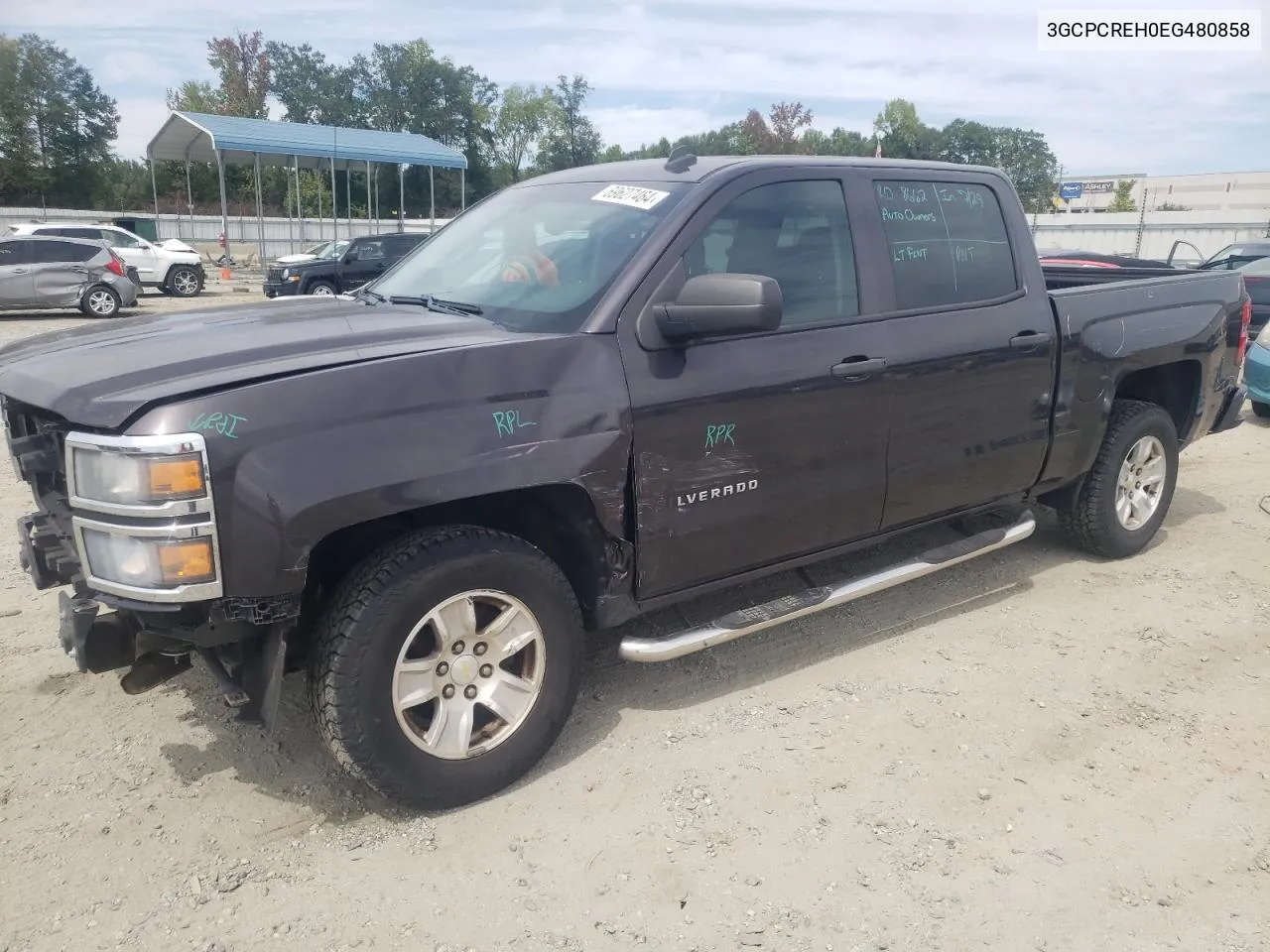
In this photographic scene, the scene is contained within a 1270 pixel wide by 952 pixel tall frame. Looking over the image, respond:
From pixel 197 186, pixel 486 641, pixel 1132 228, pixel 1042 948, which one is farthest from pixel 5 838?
pixel 197 186

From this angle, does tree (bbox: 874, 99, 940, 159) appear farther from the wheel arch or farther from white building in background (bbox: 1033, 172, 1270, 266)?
the wheel arch

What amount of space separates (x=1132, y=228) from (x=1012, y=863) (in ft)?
101

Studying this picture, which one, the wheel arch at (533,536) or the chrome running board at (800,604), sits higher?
the wheel arch at (533,536)

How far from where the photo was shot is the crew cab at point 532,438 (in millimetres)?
2549

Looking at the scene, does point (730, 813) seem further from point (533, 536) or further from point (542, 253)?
point (542, 253)

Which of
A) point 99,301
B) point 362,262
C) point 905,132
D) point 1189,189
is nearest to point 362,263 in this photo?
point 362,262

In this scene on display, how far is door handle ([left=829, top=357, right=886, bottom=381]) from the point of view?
3.60m

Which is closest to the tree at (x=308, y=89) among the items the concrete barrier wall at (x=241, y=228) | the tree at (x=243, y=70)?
the tree at (x=243, y=70)

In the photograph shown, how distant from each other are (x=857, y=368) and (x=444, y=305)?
154 cm

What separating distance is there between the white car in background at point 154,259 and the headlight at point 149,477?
21.8 meters

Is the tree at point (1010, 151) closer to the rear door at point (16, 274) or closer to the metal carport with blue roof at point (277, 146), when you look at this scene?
the metal carport with blue roof at point (277, 146)

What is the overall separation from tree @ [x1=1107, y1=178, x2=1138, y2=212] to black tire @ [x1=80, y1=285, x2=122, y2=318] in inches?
2576

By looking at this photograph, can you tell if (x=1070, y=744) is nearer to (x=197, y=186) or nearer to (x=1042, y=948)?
(x=1042, y=948)

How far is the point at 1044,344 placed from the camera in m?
4.34
